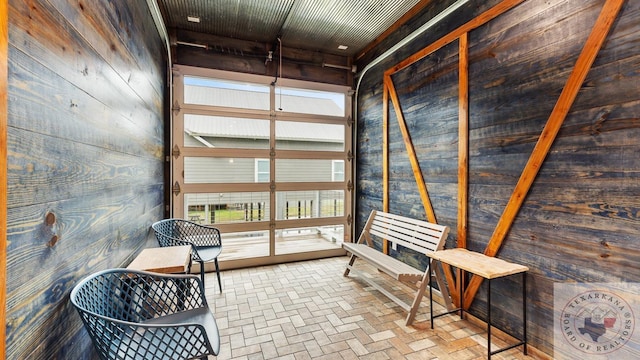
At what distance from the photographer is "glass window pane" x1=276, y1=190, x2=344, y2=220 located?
4324 mm

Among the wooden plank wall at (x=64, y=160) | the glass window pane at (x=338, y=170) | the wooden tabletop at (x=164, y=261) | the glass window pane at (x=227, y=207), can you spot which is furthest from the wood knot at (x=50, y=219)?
the glass window pane at (x=338, y=170)

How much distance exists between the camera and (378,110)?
13.3 ft

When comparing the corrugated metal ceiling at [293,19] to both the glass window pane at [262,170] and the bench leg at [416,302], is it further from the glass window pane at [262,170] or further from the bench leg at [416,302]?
the bench leg at [416,302]

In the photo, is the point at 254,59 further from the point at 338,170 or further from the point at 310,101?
the point at 338,170

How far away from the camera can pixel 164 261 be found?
6.61 feet

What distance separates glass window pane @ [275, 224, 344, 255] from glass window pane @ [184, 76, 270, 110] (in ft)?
6.54

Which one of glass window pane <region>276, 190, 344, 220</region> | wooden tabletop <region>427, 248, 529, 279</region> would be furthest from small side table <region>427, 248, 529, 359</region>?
glass window pane <region>276, 190, 344, 220</region>

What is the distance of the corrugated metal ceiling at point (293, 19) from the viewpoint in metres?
3.17

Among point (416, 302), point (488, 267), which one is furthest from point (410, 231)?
point (488, 267)

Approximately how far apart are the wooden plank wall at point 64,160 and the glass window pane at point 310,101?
7.22ft

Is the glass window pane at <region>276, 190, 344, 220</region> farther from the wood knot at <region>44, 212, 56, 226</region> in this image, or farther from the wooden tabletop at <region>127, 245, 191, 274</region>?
the wood knot at <region>44, 212, 56, 226</region>

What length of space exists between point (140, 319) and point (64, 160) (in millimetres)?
996

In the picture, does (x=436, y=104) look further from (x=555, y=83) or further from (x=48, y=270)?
(x=48, y=270)

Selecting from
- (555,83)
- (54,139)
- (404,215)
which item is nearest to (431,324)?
(404,215)
